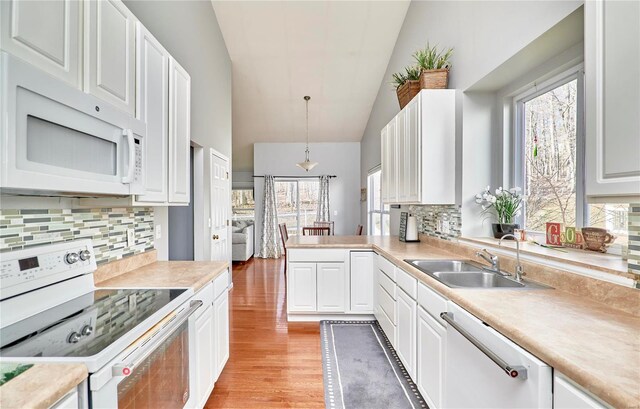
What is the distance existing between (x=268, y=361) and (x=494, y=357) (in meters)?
1.86

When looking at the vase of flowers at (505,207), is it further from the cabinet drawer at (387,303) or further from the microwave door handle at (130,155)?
the microwave door handle at (130,155)

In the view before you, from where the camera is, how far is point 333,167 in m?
7.01

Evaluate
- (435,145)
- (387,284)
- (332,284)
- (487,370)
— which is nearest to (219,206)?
(332,284)

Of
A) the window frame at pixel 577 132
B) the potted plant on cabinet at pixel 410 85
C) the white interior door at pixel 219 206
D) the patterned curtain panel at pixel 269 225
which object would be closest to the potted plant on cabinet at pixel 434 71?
the potted plant on cabinet at pixel 410 85

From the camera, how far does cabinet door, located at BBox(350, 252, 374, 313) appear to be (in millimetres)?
3043

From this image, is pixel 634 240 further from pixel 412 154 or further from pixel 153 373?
pixel 153 373

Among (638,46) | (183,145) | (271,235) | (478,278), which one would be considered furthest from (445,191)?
(271,235)

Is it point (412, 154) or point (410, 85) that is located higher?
point (410, 85)

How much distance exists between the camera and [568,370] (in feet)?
2.51

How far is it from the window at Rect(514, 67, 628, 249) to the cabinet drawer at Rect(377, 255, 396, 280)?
3.37ft

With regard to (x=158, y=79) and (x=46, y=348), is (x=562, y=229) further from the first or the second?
(x=158, y=79)

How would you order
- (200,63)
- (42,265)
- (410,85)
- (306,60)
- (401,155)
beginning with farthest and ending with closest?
(306,60) < (200,63) < (401,155) < (410,85) < (42,265)

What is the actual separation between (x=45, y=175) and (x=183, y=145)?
1.25m

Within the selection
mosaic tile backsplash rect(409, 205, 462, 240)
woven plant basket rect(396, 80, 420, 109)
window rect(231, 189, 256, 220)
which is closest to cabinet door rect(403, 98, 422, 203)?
woven plant basket rect(396, 80, 420, 109)
